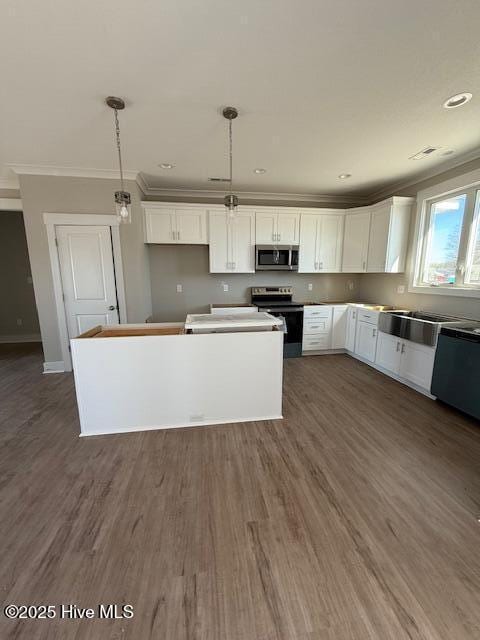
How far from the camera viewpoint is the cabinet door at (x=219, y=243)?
4160mm

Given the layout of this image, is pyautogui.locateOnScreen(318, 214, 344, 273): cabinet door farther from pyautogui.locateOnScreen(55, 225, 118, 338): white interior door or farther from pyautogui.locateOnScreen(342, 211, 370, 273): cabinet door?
pyautogui.locateOnScreen(55, 225, 118, 338): white interior door

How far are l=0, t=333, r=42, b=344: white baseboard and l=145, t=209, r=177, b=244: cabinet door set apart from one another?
11.6 ft

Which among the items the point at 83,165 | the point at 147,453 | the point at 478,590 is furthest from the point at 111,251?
the point at 478,590

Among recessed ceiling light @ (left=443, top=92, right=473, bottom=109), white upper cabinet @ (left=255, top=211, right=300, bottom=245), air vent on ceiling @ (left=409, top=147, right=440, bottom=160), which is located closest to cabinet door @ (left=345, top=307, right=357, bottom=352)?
white upper cabinet @ (left=255, top=211, right=300, bottom=245)

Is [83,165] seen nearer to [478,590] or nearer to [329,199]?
[329,199]

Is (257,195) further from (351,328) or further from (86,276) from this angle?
(86,276)

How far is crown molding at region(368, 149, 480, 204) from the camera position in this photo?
298 cm

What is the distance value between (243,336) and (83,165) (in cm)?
291

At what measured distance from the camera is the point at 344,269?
15.0 feet

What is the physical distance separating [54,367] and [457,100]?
5.25m

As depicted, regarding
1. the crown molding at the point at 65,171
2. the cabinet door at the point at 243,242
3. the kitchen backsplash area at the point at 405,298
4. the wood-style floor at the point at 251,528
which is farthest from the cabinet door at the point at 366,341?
the crown molding at the point at 65,171

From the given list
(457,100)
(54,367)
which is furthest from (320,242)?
(54,367)

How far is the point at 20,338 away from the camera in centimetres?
543

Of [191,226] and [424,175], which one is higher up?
[424,175]
